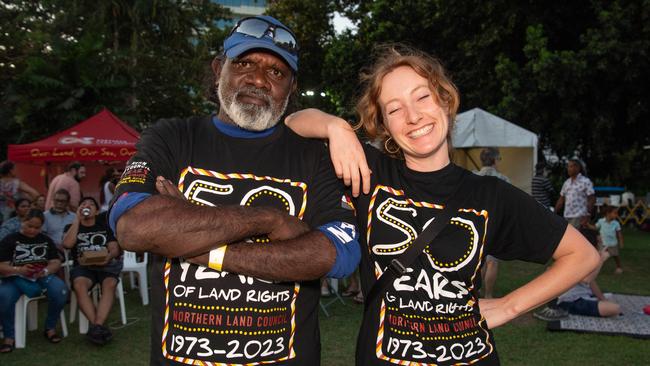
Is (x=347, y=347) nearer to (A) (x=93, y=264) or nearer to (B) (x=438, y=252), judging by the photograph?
(A) (x=93, y=264)

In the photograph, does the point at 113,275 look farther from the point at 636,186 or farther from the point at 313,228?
the point at 636,186

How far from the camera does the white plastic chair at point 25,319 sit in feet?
21.0

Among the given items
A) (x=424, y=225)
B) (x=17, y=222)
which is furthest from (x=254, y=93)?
(x=17, y=222)

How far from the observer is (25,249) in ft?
22.0

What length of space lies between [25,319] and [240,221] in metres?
6.06

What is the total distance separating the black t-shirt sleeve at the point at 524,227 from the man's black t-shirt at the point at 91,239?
6.05 m

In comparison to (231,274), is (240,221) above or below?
above

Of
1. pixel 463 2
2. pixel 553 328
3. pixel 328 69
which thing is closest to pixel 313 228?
pixel 553 328

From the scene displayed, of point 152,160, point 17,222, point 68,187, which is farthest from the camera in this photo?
point 68,187

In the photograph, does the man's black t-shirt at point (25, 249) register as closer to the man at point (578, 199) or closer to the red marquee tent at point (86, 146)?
the red marquee tent at point (86, 146)

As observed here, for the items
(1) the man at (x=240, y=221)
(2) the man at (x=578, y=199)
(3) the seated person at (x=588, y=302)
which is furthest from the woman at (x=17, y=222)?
(2) the man at (x=578, y=199)

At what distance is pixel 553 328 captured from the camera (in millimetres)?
6707

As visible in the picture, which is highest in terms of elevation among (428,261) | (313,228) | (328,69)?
(328,69)

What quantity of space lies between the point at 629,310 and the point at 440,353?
6.80 m
